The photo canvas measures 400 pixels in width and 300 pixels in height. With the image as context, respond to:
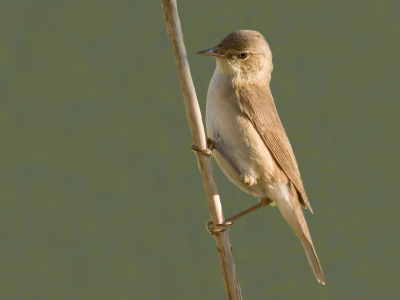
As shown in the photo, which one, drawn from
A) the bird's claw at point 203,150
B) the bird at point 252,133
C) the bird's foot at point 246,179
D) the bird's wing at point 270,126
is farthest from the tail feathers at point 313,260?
the bird's claw at point 203,150

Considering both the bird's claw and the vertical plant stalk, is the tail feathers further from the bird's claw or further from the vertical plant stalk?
the bird's claw

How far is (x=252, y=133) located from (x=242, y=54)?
2.28 feet

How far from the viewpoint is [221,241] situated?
13.0 feet

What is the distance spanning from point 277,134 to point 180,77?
4.25ft

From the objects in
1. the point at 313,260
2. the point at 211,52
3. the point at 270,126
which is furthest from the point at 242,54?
the point at 313,260

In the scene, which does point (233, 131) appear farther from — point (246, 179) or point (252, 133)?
point (246, 179)

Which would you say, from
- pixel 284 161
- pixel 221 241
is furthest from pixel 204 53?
pixel 221 241

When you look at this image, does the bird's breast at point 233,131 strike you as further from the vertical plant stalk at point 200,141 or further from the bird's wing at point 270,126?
the vertical plant stalk at point 200,141

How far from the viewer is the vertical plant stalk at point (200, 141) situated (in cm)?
341

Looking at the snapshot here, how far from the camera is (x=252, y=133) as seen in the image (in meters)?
4.21

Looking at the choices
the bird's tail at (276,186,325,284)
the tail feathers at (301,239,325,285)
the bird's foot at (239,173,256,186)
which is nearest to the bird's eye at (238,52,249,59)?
the bird's foot at (239,173,256,186)

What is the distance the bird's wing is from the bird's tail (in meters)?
0.10

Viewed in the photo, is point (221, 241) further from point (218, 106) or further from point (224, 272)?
point (218, 106)

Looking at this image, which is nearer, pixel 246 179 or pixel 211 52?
pixel 211 52
